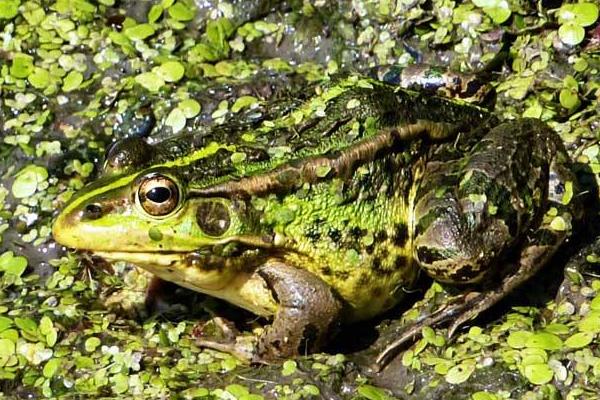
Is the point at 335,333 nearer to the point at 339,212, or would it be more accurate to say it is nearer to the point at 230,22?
the point at 339,212

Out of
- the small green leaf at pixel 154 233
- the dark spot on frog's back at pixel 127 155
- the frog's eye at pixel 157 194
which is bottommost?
the small green leaf at pixel 154 233

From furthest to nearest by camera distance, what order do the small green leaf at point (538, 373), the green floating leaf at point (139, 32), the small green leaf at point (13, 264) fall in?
the green floating leaf at point (139, 32), the small green leaf at point (13, 264), the small green leaf at point (538, 373)

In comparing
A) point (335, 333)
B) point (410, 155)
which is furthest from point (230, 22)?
point (335, 333)

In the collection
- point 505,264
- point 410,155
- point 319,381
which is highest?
point 410,155

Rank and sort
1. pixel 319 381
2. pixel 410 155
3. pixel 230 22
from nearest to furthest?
pixel 319 381 → pixel 410 155 → pixel 230 22

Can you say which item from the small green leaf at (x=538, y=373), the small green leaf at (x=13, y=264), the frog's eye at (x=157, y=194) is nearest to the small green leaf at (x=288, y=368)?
the frog's eye at (x=157, y=194)

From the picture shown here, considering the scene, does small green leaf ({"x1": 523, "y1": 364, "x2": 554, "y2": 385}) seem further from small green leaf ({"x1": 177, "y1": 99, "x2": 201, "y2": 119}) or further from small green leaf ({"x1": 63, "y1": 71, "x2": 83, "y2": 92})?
small green leaf ({"x1": 63, "y1": 71, "x2": 83, "y2": 92})

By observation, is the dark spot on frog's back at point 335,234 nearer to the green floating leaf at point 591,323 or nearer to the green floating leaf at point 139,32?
the green floating leaf at point 591,323
